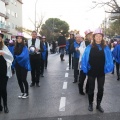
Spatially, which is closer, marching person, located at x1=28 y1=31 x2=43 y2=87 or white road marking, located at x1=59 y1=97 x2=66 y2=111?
white road marking, located at x1=59 y1=97 x2=66 y2=111

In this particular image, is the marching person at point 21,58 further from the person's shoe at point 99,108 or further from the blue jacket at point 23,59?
the person's shoe at point 99,108

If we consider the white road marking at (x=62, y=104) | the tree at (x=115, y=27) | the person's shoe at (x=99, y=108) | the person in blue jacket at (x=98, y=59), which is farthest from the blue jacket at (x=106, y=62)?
the tree at (x=115, y=27)

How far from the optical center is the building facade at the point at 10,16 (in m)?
59.5

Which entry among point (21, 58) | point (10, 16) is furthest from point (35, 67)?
point (10, 16)

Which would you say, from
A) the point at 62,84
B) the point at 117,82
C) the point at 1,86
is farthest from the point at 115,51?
the point at 1,86

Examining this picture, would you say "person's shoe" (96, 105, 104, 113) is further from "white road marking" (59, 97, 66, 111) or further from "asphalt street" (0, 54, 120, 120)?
"white road marking" (59, 97, 66, 111)

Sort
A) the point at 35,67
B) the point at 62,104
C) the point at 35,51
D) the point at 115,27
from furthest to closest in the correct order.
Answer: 1. the point at 115,27
2. the point at 35,67
3. the point at 35,51
4. the point at 62,104

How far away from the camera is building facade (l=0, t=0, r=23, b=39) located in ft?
195

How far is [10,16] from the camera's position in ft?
226

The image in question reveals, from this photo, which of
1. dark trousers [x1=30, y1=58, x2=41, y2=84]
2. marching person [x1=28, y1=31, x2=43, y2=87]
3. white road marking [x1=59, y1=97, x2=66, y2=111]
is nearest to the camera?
white road marking [x1=59, y1=97, x2=66, y2=111]

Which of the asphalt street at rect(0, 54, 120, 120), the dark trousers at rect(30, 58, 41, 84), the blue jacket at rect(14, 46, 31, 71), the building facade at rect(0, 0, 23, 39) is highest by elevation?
the building facade at rect(0, 0, 23, 39)

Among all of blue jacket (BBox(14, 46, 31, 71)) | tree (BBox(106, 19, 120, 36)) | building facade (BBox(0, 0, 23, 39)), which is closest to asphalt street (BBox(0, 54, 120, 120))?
blue jacket (BBox(14, 46, 31, 71))

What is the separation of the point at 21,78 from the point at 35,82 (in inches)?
97.8

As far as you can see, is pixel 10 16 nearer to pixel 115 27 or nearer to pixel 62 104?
pixel 115 27
